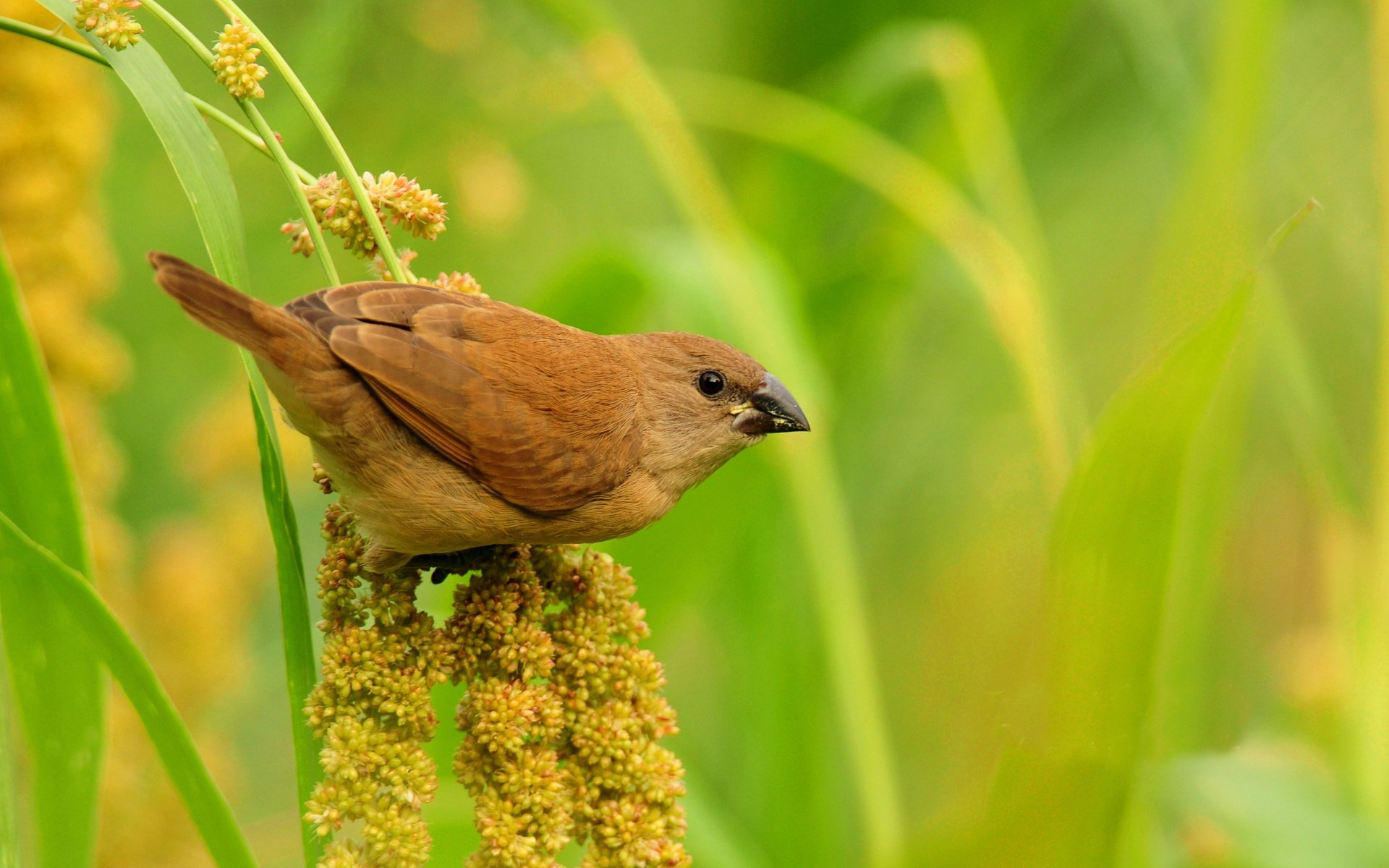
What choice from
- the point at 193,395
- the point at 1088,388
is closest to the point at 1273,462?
the point at 1088,388

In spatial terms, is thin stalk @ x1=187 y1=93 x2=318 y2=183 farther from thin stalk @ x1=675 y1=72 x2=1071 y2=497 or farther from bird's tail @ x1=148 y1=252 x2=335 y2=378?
thin stalk @ x1=675 y1=72 x2=1071 y2=497

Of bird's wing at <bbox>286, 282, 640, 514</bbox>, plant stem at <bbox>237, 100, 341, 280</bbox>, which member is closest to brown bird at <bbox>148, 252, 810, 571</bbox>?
bird's wing at <bbox>286, 282, 640, 514</bbox>

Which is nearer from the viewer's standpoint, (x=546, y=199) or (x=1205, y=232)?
(x=1205, y=232)

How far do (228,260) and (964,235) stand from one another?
192 cm

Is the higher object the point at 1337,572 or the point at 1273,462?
the point at 1273,462

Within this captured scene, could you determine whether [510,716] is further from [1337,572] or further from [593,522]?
[1337,572]

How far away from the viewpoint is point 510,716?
1.66 meters

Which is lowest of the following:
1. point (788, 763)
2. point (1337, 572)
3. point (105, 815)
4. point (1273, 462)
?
point (105, 815)

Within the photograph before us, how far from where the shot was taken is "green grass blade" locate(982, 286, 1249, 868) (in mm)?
1854

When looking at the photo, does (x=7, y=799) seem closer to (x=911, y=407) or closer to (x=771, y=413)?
(x=771, y=413)

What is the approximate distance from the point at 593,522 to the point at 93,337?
1.13m

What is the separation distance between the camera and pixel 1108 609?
1940 millimetres

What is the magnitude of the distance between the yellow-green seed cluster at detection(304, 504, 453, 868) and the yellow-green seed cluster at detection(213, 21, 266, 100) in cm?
70

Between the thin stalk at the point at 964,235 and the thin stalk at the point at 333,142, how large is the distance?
145cm
